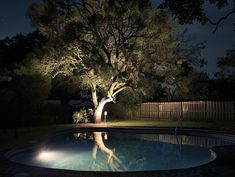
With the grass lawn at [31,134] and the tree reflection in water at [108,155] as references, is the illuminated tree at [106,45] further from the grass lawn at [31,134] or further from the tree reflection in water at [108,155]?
the tree reflection in water at [108,155]

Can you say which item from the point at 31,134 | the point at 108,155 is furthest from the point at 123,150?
the point at 31,134

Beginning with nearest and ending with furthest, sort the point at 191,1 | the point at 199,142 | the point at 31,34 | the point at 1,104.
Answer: the point at 191,1
the point at 199,142
the point at 1,104
the point at 31,34

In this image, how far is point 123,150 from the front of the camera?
58.6 feet

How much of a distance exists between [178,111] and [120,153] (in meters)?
19.1

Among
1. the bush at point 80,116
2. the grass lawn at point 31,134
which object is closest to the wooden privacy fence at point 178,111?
the grass lawn at point 31,134

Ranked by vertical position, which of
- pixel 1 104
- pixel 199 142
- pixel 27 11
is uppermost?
pixel 27 11

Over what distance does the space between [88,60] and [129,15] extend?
4.95 metres

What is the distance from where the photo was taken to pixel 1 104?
24.8 metres

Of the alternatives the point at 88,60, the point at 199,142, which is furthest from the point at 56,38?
the point at 199,142

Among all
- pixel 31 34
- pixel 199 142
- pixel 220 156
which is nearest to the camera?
pixel 220 156

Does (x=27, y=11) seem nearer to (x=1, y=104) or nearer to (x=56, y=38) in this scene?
(x=56, y=38)

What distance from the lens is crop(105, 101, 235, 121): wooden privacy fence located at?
3145 cm

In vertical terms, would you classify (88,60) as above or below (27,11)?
below

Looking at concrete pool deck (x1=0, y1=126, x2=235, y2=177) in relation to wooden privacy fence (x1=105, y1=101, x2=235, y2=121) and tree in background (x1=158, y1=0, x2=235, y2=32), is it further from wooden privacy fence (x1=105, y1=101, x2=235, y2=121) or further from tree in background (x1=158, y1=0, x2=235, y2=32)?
wooden privacy fence (x1=105, y1=101, x2=235, y2=121)
